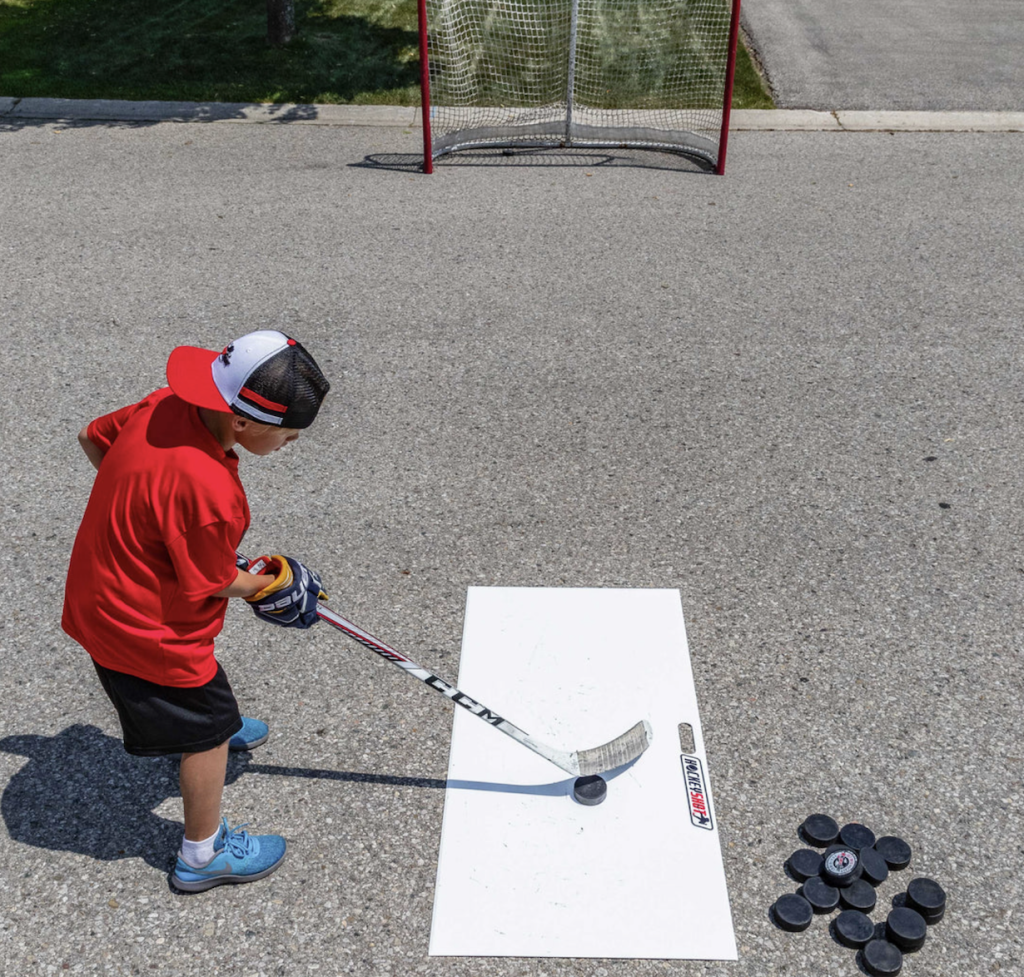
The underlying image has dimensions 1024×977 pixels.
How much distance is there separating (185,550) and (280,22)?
10.0m

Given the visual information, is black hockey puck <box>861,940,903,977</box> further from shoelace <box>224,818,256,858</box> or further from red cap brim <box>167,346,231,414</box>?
red cap brim <box>167,346,231,414</box>

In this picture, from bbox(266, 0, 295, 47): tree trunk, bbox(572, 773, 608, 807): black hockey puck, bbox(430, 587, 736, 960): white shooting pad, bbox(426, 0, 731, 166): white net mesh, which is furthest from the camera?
bbox(266, 0, 295, 47): tree trunk

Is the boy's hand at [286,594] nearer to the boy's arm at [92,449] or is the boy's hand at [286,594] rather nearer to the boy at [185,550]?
the boy at [185,550]

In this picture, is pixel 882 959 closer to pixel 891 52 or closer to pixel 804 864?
pixel 804 864

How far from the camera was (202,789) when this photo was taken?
9.30 ft

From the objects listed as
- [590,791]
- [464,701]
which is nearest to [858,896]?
[590,791]

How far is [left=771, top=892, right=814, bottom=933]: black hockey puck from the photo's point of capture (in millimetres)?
2914

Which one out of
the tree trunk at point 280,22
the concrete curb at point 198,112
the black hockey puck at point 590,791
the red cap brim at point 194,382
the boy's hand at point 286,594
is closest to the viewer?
the red cap brim at point 194,382

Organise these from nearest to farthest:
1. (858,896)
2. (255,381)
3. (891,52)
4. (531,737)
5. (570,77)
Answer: (255,381)
(858,896)
(531,737)
(570,77)
(891,52)

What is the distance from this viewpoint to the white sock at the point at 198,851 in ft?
9.62

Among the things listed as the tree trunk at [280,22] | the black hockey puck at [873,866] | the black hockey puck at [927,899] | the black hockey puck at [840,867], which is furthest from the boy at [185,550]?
the tree trunk at [280,22]

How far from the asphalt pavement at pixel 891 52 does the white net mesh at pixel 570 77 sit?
1.04 m

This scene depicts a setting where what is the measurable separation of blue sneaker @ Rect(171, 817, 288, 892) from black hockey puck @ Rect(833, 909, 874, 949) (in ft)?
5.52

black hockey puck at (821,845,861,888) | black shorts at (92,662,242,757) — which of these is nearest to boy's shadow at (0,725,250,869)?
black shorts at (92,662,242,757)
